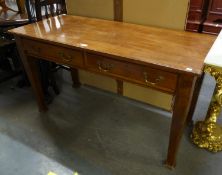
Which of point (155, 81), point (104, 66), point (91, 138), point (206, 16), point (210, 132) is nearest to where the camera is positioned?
point (155, 81)

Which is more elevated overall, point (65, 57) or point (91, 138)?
point (65, 57)

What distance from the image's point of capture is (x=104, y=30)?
152cm

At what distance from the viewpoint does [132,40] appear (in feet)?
4.35

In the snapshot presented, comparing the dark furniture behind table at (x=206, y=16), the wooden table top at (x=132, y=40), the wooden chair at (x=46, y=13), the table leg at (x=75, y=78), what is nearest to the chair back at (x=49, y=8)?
the wooden chair at (x=46, y=13)

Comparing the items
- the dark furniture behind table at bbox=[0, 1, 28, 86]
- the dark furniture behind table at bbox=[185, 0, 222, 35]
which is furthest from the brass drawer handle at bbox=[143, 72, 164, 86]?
the dark furniture behind table at bbox=[185, 0, 222, 35]

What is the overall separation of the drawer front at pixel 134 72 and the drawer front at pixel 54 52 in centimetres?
9

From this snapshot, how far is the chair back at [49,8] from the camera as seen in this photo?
178 cm

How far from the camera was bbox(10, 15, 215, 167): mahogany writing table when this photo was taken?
108cm

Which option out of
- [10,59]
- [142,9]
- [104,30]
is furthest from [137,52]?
[10,59]

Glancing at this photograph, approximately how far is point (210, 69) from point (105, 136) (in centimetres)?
97

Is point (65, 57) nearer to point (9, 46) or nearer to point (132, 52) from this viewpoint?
point (132, 52)

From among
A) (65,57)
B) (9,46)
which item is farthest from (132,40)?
(9,46)

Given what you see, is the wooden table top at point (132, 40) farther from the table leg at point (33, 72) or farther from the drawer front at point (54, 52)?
the table leg at point (33, 72)

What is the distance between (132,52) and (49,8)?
1.24 m
